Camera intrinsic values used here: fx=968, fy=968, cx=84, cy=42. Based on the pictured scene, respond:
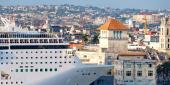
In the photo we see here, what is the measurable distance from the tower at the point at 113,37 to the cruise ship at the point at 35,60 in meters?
20.7

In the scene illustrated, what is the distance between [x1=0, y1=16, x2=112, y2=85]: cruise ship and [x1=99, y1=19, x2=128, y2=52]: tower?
814 inches

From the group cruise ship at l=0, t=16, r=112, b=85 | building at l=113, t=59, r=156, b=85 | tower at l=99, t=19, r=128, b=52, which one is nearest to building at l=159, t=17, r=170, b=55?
tower at l=99, t=19, r=128, b=52

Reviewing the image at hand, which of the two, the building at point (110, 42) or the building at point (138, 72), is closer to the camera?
the building at point (138, 72)

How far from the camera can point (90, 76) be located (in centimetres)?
5756

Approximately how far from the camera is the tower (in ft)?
253

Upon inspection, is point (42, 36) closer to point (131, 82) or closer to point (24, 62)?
point (24, 62)

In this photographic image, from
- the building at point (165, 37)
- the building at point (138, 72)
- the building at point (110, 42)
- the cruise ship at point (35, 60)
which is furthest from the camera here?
the building at point (165, 37)

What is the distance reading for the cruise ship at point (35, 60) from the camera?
54875 millimetres

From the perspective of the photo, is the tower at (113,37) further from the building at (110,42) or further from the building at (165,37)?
the building at (165,37)

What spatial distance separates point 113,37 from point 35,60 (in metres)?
23.5

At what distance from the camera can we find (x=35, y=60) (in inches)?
2165

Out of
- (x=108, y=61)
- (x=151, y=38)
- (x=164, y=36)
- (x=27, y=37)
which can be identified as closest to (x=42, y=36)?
(x=27, y=37)

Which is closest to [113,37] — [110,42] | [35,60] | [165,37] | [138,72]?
[110,42]

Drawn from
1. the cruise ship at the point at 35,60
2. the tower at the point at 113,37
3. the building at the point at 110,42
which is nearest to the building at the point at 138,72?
the cruise ship at the point at 35,60
